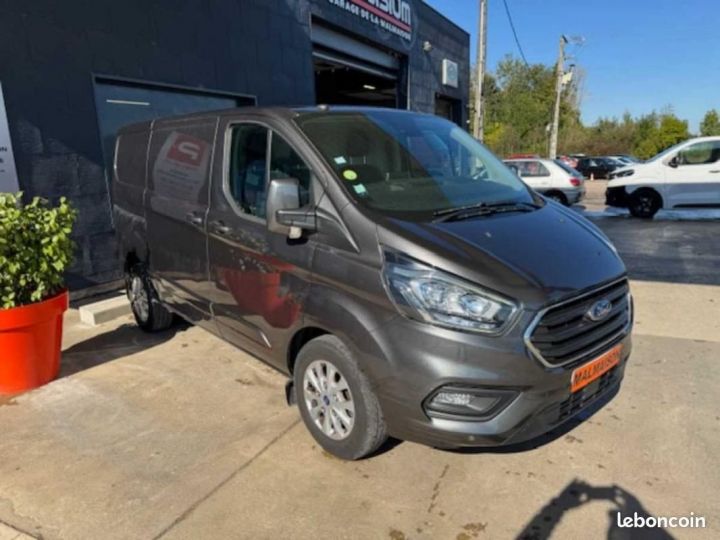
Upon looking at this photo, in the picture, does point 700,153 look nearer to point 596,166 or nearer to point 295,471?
point 295,471

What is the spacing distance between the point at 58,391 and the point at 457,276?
3.19 metres

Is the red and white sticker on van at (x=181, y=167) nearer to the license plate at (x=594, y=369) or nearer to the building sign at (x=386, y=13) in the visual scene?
the license plate at (x=594, y=369)

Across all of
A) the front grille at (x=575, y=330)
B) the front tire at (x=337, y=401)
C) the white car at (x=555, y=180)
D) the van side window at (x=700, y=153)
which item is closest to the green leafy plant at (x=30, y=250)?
the front tire at (x=337, y=401)

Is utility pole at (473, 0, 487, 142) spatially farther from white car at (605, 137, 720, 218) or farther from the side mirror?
the side mirror

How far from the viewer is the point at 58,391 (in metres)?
3.82

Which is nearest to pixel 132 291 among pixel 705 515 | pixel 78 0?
pixel 78 0

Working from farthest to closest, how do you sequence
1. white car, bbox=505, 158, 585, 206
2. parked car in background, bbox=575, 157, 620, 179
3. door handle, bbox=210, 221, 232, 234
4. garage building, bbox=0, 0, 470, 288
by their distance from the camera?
parked car in background, bbox=575, 157, 620, 179 → white car, bbox=505, 158, 585, 206 → garage building, bbox=0, 0, 470, 288 → door handle, bbox=210, 221, 232, 234

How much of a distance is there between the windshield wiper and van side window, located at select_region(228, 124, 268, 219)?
109 cm

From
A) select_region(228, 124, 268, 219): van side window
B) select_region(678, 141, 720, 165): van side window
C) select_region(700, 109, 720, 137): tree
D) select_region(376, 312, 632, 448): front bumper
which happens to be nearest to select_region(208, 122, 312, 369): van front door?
select_region(228, 124, 268, 219): van side window

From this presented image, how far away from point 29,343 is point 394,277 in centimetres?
290

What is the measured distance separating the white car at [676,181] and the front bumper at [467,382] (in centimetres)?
1107

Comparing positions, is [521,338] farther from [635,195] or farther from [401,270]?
[635,195]

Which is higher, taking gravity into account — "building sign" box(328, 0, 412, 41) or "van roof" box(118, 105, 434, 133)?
"building sign" box(328, 0, 412, 41)

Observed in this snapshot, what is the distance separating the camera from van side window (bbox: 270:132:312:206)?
9.44 feet
